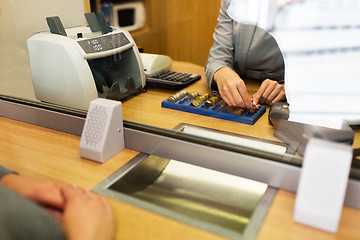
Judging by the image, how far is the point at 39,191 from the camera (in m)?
0.62

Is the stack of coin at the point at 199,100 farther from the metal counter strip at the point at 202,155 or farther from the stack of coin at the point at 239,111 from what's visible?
the metal counter strip at the point at 202,155

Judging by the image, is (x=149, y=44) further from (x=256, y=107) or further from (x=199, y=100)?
(x=256, y=107)

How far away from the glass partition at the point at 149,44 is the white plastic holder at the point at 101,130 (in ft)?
0.25

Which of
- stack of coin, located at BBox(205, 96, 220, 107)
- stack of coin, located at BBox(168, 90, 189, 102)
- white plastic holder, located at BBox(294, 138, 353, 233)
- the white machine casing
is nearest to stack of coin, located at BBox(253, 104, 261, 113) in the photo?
stack of coin, located at BBox(205, 96, 220, 107)

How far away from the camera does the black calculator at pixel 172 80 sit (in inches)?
45.3

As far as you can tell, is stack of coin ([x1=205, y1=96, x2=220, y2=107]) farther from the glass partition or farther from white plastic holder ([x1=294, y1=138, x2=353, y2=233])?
white plastic holder ([x1=294, y1=138, x2=353, y2=233])

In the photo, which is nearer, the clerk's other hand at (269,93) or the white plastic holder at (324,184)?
the white plastic holder at (324,184)

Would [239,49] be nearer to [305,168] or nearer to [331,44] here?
[331,44]

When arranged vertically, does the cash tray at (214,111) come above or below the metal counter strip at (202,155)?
above

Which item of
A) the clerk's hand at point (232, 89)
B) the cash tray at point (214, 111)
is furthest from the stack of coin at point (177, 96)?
the clerk's hand at point (232, 89)

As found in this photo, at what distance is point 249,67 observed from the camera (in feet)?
3.39

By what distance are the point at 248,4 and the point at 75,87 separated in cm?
57

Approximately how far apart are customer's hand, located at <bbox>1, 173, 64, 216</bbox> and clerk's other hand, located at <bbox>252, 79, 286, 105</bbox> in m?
0.62

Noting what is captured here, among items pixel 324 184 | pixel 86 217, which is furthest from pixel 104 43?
pixel 324 184
